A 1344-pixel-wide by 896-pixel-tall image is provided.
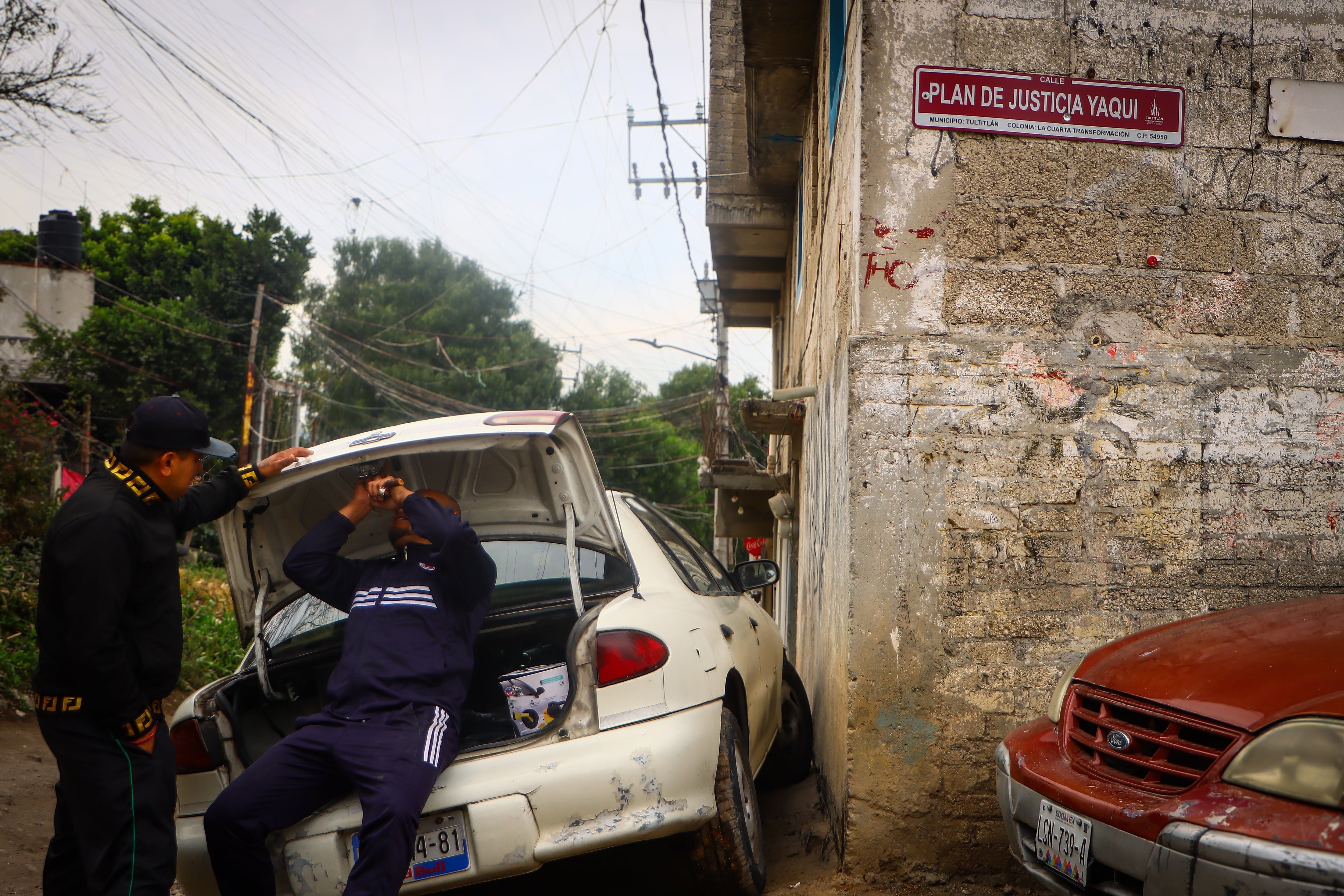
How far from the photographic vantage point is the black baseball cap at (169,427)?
9.30ft

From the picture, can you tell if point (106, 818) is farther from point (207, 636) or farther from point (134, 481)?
point (207, 636)

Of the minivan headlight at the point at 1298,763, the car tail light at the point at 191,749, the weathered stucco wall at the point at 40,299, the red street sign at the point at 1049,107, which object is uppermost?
the weathered stucco wall at the point at 40,299

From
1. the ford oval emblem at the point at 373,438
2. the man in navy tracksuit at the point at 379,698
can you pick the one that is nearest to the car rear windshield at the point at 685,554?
the man in navy tracksuit at the point at 379,698

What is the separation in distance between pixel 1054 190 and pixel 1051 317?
53 centimetres

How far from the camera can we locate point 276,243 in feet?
78.6

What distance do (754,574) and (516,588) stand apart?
147 centimetres

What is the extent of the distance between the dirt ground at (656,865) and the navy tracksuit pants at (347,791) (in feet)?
0.67

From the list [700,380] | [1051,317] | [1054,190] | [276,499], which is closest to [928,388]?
[1051,317]

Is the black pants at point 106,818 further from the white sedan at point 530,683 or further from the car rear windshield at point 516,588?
the car rear windshield at point 516,588

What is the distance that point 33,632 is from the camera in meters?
7.57

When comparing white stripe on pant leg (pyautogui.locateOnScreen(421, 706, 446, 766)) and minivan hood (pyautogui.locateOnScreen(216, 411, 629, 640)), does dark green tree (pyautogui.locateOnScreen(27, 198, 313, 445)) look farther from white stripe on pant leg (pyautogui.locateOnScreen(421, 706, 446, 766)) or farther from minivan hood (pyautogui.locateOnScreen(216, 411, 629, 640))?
white stripe on pant leg (pyautogui.locateOnScreen(421, 706, 446, 766))

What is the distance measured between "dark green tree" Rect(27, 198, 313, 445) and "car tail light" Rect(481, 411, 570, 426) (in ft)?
65.5

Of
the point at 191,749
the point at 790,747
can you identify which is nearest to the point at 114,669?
the point at 191,749

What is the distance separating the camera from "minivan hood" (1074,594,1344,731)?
2.06 metres
